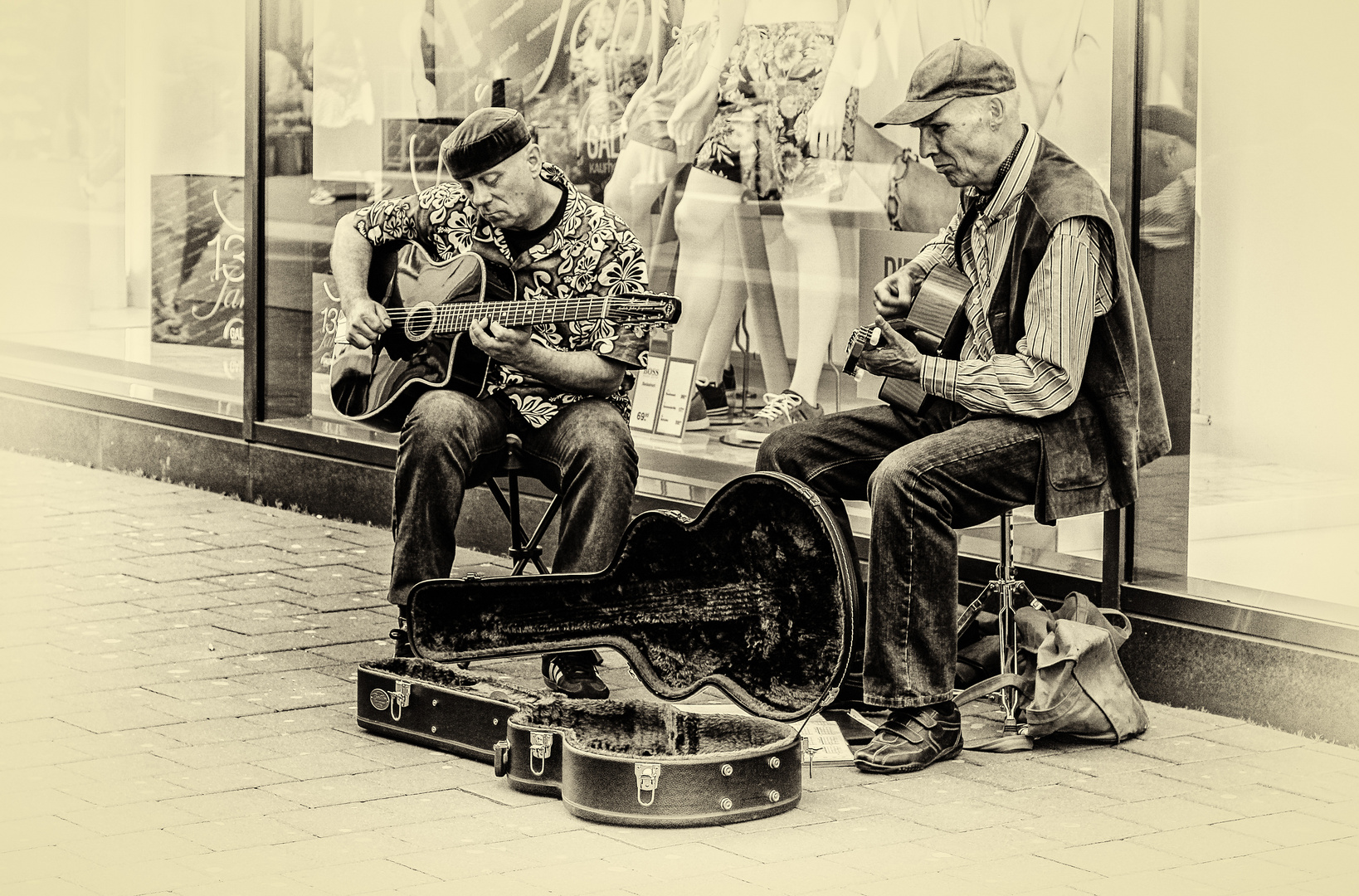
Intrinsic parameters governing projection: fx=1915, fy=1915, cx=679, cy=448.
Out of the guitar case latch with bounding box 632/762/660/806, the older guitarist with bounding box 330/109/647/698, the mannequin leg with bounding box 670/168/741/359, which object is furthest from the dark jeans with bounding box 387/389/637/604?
the mannequin leg with bounding box 670/168/741/359

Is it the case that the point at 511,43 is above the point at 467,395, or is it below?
above

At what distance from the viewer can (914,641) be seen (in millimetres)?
4098

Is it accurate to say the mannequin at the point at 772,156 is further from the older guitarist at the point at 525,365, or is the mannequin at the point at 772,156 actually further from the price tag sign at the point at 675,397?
the older guitarist at the point at 525,365

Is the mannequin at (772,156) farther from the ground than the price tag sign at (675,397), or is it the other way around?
the mannequin at (772,156)

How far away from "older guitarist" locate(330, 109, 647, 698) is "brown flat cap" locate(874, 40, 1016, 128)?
0.91 m

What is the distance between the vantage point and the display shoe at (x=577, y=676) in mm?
4523

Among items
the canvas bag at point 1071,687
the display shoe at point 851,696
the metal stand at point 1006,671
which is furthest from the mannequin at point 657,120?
the canvas bag at point 1071,687

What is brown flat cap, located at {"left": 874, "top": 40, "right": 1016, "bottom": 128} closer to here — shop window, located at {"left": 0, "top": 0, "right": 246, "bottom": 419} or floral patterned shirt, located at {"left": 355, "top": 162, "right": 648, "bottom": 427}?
floral patterned shirt, located at {"left": 355, "top": 162, "right": 648, "bottom": 427}

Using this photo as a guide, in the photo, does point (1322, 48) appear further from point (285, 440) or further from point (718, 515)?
point (285, 440)

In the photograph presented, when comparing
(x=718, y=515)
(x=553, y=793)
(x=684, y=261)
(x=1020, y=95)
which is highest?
(x=1020, y=95)

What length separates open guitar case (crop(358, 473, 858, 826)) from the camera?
3707mm

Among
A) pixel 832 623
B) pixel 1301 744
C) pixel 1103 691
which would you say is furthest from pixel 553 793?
pixel 1301 744

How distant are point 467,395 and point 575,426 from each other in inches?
11.4

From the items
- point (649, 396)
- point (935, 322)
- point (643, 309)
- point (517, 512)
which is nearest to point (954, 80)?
point (935, 322)
